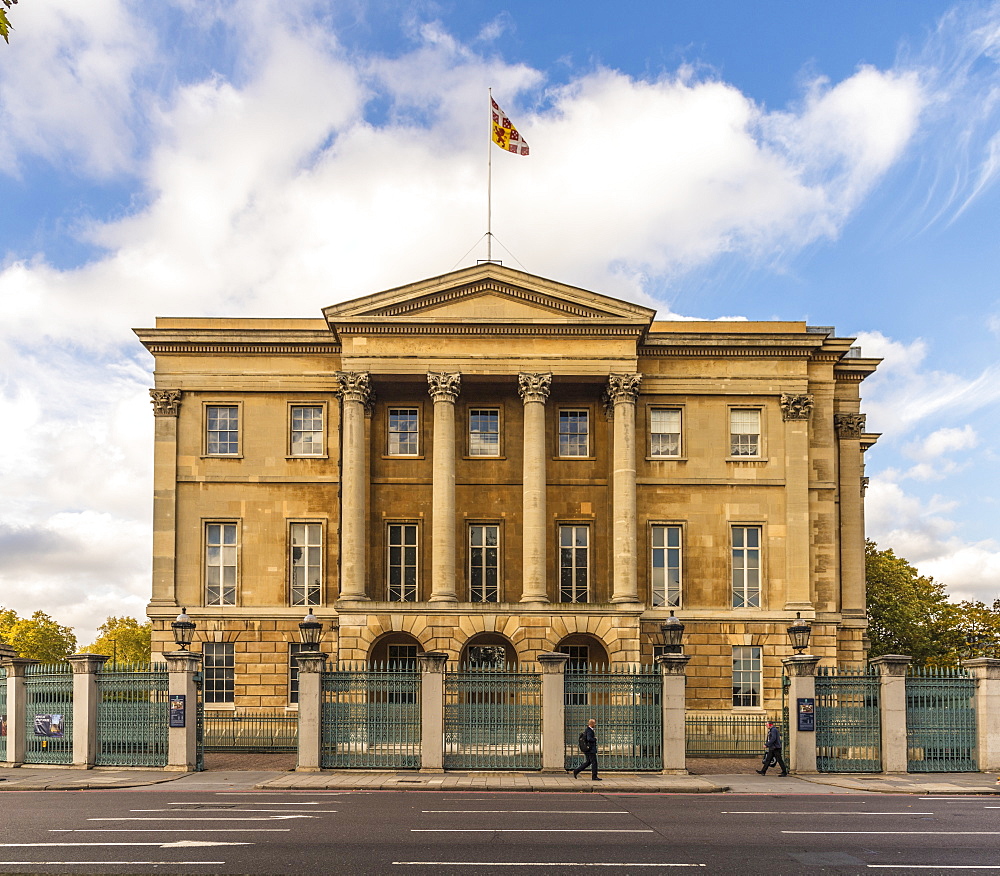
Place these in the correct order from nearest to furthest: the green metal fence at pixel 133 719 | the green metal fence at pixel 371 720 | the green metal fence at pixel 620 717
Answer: the green metal fence at pixel 371 720 < the green metal fence at pixel 620 717 < the green metal fence at pixel 133 719

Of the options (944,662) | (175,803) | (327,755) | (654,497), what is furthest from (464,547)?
(944,662)

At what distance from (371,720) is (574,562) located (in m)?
15.2

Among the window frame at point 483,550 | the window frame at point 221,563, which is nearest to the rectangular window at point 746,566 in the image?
the window frame at point 483,550

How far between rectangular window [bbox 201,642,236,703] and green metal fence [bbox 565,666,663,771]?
17481 millimetres

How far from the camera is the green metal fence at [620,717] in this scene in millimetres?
32094

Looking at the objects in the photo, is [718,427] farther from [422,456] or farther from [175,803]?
[175,803]

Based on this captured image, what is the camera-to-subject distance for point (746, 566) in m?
45.7

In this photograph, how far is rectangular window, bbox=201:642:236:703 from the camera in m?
44.4

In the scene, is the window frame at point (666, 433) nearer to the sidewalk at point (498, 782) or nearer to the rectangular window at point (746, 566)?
the rectangular window at point (746, 566)

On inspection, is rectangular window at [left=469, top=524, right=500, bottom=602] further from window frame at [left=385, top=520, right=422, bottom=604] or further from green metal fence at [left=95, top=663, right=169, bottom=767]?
green metal fence at [left=95, top=663, right=169, bottom=767]

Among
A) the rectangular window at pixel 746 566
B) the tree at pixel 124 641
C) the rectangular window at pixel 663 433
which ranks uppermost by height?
the rectangular window at pixel 663 433

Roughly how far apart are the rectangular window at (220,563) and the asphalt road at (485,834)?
19.0 meters

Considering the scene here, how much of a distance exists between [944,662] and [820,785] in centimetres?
4815

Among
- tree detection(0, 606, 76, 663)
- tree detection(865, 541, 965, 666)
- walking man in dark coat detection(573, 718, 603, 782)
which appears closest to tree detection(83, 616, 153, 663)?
tree detection(0, 606, 76, 663)
